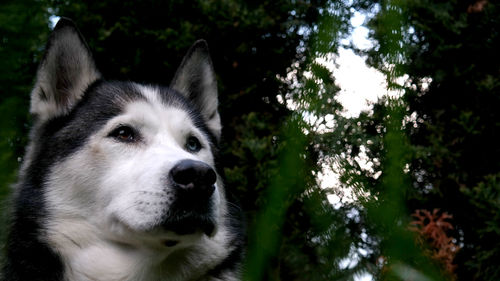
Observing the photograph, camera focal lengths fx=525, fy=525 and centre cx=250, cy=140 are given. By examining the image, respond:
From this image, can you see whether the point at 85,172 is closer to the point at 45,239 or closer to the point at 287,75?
the point at 45,239

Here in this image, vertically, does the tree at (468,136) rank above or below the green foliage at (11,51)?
above

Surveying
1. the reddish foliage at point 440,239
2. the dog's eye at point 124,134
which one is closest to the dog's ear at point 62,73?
the dog's eye at point 124,134

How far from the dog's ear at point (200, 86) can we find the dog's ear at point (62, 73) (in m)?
0.54

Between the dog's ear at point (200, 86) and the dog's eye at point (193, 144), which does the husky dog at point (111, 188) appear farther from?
the dog's ear at point (200, 86)

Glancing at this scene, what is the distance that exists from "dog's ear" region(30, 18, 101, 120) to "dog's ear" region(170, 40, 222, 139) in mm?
540

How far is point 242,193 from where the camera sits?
4.06 metres

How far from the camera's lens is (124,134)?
266 centimetres

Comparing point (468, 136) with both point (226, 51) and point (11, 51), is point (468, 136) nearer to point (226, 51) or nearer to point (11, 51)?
point (226, 51)

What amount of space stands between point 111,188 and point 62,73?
96cm

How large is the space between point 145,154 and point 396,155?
1.79 m

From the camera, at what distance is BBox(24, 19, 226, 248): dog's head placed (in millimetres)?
2191

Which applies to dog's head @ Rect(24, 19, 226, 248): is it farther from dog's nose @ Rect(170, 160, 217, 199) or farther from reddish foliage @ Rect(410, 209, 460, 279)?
reddish foliage @ Rect(410, 209, 460, 279)

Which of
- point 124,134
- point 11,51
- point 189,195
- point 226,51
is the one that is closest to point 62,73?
point 124,134

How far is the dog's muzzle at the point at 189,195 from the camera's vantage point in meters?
2.15
